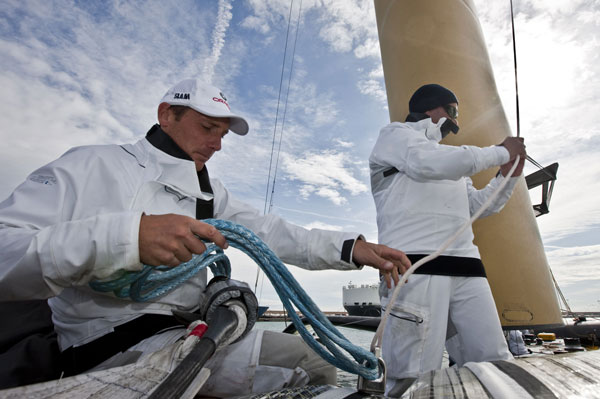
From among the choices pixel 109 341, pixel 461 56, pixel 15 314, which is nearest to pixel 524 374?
pixel 109 341

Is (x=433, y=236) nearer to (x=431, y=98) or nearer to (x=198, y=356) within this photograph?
(x=431, y=98)

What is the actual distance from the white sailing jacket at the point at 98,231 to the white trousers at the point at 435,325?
638mm

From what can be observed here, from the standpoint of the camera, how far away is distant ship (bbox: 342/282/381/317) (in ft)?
96.6

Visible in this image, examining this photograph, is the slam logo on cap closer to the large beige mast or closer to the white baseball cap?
the white baseball cap

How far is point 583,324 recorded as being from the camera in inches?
148

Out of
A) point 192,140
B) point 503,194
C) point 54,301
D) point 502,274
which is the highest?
point 503,194

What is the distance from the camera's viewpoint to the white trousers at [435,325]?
1.66 metres

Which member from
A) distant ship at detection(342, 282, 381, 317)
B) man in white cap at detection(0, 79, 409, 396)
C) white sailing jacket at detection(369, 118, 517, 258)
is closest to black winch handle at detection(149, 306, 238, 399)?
man in white cap at detection(0, 79, 409, 396)

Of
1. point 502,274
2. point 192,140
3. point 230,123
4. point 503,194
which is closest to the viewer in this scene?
point 192,140

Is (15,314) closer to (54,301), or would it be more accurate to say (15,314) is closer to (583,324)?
(54,301)

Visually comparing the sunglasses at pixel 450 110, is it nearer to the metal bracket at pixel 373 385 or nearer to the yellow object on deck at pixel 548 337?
the metal bracket at pixel 373 385

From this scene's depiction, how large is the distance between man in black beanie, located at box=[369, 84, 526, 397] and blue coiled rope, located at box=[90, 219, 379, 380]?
70 centimetres

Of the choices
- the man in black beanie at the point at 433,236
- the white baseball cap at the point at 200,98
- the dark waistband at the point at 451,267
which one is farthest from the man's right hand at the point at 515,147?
the white baseball cap at the point at 200,98

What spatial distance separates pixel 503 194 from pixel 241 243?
78.0 inches
